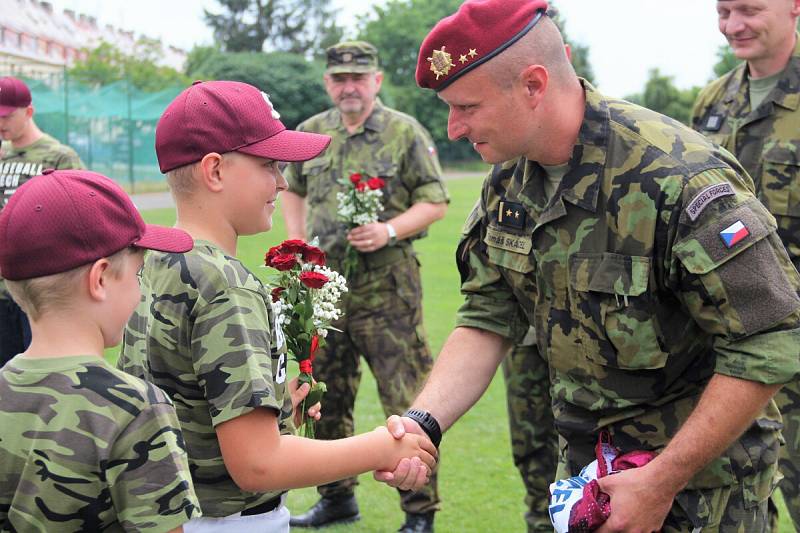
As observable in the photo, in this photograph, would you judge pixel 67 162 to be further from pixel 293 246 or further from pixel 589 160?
pixel 589 160

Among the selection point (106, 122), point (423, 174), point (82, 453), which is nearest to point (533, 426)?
point (423, 174)

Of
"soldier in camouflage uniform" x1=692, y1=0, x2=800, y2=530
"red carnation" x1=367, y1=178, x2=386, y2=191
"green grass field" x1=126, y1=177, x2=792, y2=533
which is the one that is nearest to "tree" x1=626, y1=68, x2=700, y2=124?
"green grass field" x1=126, y1=177, x2=792, y2=533

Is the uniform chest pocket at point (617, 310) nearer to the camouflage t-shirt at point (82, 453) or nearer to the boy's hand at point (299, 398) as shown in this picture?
the boy's hand at point (299, 398)

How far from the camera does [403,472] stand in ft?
10.4

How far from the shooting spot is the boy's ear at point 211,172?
107 inches

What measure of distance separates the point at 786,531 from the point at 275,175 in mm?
4209

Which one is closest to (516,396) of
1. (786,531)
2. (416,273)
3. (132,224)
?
(416,273)

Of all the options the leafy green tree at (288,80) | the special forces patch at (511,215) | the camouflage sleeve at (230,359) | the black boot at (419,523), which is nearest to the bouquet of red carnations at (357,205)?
→ the black boot at (419,523)

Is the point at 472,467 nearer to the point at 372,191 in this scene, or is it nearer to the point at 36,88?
the point at 372,191

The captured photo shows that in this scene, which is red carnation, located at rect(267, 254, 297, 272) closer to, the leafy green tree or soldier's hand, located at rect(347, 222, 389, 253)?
soldier's hand, located at rect(347, 222, 389, 253)

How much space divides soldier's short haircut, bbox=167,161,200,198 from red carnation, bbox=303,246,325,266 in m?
0.62

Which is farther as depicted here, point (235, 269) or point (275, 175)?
point (275, 175)

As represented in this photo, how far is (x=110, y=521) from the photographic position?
214 cm

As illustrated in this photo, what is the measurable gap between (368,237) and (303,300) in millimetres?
2627
